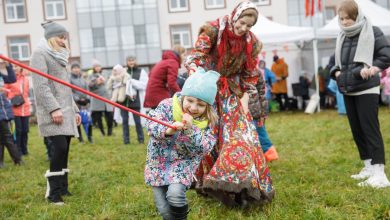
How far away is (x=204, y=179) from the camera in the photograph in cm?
378

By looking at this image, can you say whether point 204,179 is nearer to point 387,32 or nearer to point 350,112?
point 350,112

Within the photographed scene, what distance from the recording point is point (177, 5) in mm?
31672

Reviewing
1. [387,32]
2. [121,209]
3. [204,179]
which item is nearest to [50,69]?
[121,209]

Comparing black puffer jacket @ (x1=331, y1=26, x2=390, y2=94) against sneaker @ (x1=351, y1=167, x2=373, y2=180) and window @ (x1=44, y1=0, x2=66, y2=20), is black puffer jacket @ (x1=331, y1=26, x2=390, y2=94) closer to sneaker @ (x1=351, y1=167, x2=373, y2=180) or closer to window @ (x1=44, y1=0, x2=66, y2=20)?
sneaker @ (x1=351, y1=167, x2=373, y2=180)

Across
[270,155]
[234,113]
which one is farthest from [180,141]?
[270,155]

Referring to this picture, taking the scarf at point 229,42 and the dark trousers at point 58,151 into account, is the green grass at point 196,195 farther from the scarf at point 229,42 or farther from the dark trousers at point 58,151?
the scarf at point 229,42

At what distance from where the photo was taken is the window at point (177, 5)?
31.4 metres

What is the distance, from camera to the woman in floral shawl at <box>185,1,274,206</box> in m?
3.63

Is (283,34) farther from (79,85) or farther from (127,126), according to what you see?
(79,85)

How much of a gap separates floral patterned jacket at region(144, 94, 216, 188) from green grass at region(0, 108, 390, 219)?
77 cm

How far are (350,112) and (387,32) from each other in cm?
992

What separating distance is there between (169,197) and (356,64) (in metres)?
2.52

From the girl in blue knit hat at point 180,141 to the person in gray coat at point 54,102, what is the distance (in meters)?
1.61

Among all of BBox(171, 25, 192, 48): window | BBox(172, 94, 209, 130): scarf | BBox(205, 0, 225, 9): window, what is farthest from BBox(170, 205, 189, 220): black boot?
BBox(205, 0, 225, 9): window
